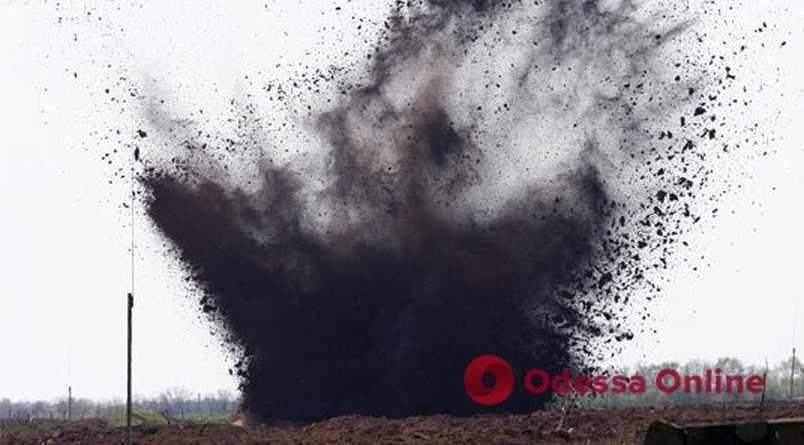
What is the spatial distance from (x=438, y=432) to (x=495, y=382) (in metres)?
14.1

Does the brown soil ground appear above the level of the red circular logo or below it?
below

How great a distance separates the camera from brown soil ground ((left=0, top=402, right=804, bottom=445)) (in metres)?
34.9

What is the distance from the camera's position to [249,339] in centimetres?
5078

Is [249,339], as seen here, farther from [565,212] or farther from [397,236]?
[565,212]

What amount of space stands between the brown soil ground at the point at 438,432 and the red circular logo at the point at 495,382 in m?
5.99

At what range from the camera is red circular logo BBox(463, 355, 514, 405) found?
49594 millimetres

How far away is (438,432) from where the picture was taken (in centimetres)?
3672

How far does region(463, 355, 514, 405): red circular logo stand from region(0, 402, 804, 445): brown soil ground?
5.99 metres

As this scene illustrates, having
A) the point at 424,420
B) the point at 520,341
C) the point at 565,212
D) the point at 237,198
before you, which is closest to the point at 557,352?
the point at 520,341

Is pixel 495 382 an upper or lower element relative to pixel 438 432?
upper

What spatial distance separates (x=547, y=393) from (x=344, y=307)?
25.7ft

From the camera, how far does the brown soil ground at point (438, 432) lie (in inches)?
1375

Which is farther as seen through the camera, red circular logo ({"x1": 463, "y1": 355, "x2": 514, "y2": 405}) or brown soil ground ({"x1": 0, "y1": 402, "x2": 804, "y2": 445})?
red circular logo ({"x1": 463, "y1": 355, "x2": 514, "y2": 405})

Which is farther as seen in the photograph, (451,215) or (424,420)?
(451,215)
